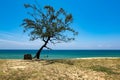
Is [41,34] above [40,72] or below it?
above

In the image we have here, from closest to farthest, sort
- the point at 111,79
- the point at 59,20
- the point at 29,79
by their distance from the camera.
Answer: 1. the point at 29,79
2. the point at 111,79
3. the point at 59,20

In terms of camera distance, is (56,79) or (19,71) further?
(19,71)

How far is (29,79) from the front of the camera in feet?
64.7

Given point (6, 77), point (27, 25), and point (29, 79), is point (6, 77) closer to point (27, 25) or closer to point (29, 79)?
point (29, 79)

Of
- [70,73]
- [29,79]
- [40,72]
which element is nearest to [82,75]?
[70,73]

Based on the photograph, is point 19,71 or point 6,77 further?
point 19,71

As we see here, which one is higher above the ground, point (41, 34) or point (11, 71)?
point (41, 34)

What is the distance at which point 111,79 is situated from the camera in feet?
71.1

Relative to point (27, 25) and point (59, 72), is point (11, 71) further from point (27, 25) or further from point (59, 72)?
point (27, 25)

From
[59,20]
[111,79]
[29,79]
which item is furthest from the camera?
[59,20]

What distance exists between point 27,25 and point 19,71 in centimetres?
1719

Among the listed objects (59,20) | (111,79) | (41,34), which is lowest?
(111,79)

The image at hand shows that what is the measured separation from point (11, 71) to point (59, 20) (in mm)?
17615

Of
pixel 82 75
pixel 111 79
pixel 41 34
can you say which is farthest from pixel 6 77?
pixel 41 34
